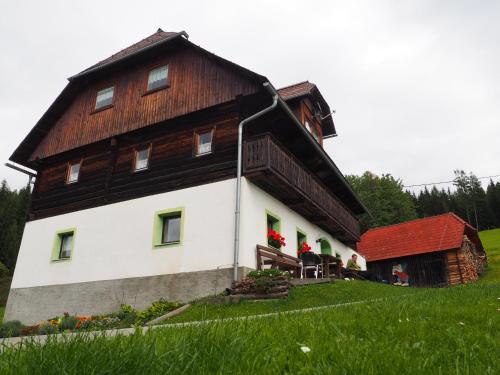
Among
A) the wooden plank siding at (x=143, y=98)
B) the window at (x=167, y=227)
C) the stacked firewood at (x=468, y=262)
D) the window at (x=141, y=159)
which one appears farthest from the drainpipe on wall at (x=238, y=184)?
the stacked firewood at (x=468, y=262)

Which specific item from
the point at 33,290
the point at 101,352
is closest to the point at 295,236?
the point at 33,290

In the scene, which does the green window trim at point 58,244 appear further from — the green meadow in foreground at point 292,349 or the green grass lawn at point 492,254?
the green grass lawn at point 492,254

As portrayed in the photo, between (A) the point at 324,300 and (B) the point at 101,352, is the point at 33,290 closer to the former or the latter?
(A) the point at 324,300

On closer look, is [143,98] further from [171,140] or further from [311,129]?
[311,129]

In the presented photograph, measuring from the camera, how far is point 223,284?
1266 cm

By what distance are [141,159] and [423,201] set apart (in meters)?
68.0

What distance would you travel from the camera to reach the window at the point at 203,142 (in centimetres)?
1516

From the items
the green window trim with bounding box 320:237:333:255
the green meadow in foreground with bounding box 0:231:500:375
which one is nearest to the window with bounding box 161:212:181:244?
the green window trim with bounding box 320:237:333:255

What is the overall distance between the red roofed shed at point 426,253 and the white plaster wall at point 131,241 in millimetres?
18388

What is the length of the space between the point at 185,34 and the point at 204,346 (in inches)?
586

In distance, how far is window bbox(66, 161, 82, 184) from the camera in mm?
18297

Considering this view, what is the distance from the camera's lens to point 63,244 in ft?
56.3

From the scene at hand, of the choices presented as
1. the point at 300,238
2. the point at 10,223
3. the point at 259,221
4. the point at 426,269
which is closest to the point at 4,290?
the point at 10,223

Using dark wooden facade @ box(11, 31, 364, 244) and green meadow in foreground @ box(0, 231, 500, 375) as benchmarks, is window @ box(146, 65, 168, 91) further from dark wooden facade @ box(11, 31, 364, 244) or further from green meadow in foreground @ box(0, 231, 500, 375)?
green meadow in foreground @ box(0, 231, 500, 375)
